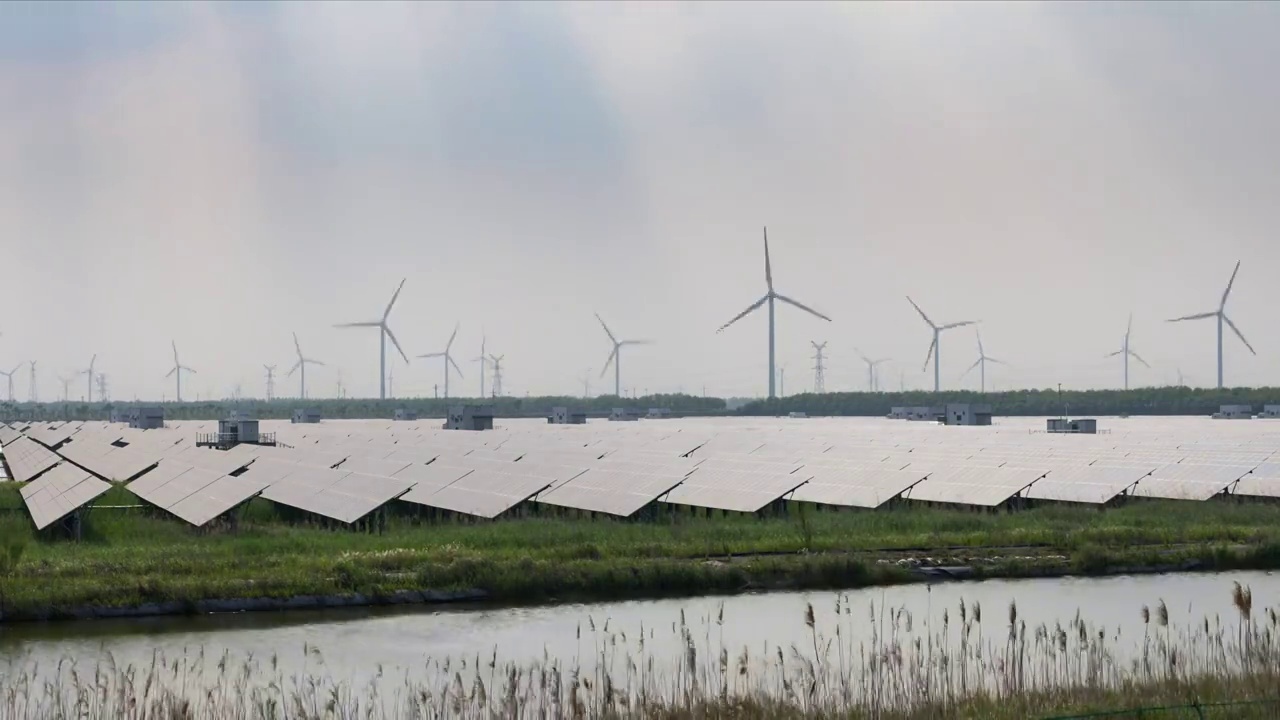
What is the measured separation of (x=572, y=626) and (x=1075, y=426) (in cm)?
6429

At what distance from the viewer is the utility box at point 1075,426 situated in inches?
2976

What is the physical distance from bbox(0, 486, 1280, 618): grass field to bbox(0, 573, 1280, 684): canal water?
878 millimetres

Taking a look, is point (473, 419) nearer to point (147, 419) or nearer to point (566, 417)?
point (566, 417)

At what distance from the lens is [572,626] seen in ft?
62.9

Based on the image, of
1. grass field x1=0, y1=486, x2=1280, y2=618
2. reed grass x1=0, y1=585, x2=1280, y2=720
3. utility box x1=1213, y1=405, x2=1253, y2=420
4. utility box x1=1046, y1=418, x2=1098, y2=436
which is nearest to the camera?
reed grass x1=0, y1=585, x2=1280, y2=720

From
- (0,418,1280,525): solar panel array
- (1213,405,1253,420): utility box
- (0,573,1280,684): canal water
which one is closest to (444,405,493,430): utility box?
(0,418,1280,525): solar panel array

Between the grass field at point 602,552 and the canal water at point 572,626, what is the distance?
878mm

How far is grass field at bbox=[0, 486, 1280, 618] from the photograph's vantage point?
70.5ft

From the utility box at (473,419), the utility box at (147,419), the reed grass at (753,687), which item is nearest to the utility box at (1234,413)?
the utility box at (473,419)

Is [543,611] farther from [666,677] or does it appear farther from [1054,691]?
[1054,691]

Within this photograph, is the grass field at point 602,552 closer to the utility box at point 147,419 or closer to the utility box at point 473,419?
the utility box at point 473,419

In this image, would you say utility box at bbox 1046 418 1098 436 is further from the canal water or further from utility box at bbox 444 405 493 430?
the canal water

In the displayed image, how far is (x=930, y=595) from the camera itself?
68.9ft

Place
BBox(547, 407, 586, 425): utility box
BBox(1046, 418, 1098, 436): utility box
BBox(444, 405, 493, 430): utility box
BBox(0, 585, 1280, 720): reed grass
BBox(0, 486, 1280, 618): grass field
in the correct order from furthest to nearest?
BBox(547, 407, 586, 425): utility box
BBox(444, 405, 493, 430): utility box
BBox(1046, 418, 1098, 436): utility box
BBox(0, 486, 1280, 618): grass field
BBox(0, 585, 1280, 720): reed grass
